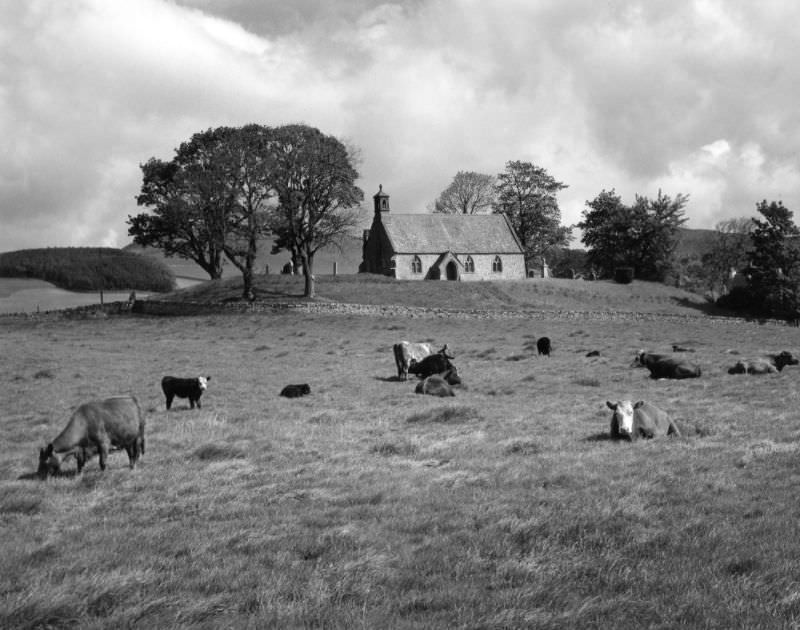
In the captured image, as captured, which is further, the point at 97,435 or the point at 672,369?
the point at 672,369

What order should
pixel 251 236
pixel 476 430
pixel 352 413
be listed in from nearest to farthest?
pixel 476 430 → pixel 352 413 → pixel 251 236

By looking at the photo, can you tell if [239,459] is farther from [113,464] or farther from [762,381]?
[762,381]

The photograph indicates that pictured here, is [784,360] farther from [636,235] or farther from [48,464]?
[636,235]

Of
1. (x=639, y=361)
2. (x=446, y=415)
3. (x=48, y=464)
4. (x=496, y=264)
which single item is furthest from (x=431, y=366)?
(x=496, y=264)

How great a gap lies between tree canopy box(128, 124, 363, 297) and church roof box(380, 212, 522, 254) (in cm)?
1687

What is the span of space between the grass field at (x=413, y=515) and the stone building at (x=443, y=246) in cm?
6139

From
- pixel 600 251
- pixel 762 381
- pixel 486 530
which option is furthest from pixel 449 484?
pixel 600 251

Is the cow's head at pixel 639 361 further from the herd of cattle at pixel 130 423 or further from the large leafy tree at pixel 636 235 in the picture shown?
the large leafy tree at pixel 636 235

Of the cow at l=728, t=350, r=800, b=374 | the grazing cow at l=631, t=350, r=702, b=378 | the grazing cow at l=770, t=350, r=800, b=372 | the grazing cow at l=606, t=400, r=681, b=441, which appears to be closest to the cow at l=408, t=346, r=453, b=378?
the grazing cow at l=631, t=350, r=702, b=378

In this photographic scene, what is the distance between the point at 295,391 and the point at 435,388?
4393mm

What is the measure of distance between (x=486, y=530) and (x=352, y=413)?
1013 centimetres

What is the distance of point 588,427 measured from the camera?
16156 mm

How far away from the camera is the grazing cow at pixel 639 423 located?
14.9 m

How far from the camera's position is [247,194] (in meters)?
60.9
